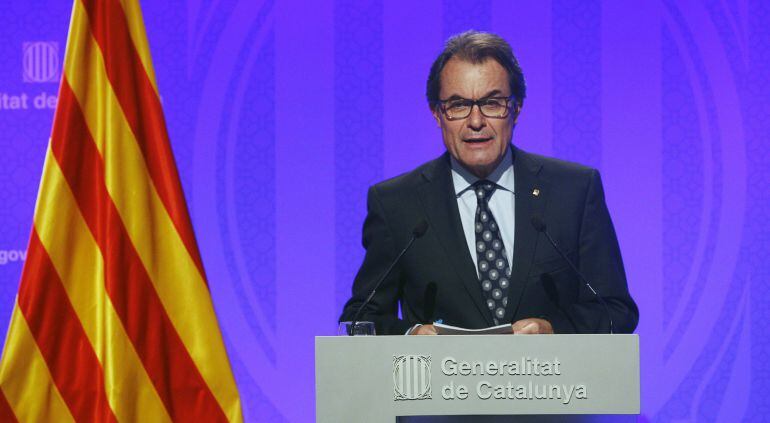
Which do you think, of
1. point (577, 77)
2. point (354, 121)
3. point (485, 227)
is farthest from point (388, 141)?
point (485, 227)

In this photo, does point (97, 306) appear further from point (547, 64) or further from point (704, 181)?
point (704, 181)

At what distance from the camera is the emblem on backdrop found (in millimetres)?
3547

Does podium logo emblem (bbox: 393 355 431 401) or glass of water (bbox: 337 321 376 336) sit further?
glass of water (bbox: 337 321 376 336)

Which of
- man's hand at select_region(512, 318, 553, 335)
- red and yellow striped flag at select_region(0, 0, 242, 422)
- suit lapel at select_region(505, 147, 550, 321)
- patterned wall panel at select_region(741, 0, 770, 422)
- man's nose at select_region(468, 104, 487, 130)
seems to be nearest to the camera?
man's hand at select_region(512, 318, 553, 335)

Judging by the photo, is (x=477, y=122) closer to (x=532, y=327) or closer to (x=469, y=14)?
(x=532, y=327)

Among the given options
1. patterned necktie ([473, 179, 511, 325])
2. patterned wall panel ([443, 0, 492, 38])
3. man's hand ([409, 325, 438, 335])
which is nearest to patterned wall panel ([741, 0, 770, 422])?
patterned wall panel ([443, 0, 492, 38])

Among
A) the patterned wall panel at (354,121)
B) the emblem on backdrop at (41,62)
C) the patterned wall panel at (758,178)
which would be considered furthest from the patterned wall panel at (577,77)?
the emblem on backdrop at (41,62)

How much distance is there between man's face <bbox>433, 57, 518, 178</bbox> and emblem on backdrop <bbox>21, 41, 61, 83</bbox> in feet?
5.44

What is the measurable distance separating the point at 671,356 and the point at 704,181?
25.5 inches

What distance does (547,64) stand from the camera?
3494mm

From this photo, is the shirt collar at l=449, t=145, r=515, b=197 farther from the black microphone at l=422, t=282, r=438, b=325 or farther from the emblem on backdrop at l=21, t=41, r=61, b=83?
the emblem on backdrop at l=21, t=41, r=61, b=83

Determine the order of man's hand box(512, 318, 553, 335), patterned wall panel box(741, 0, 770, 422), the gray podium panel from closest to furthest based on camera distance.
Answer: the gray podium panel < man's hand box(512, 318, 553, 335) < patterned wall panel box(741, 0, 770, 422)

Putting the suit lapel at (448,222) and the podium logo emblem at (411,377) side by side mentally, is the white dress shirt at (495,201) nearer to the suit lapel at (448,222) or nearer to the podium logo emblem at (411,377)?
the suit lapel at (448,222)

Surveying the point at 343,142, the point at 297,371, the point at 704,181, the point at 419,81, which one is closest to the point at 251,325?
the point at 297,371
